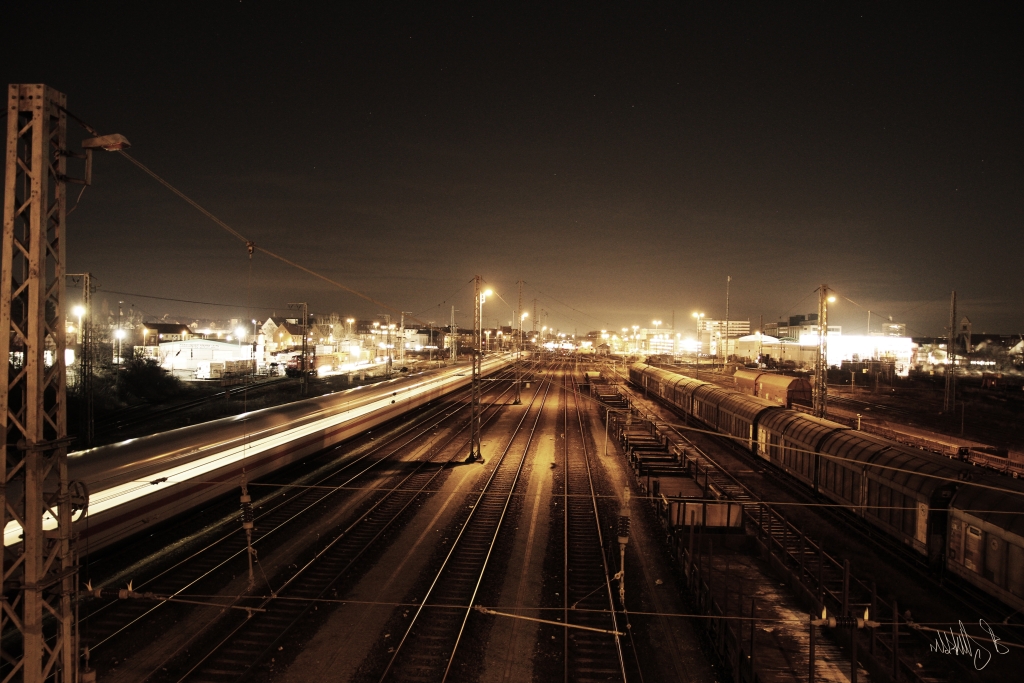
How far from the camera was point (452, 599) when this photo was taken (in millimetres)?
11172

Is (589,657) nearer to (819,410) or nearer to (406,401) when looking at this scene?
(819,410)

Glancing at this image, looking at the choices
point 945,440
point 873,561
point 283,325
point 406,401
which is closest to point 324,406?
point 406,401

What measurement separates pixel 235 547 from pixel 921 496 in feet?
53.7

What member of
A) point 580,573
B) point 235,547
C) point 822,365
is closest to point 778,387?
point 822,365

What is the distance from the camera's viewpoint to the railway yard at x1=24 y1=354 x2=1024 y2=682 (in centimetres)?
892

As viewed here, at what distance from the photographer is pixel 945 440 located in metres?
28.6

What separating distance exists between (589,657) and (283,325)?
5156 inches

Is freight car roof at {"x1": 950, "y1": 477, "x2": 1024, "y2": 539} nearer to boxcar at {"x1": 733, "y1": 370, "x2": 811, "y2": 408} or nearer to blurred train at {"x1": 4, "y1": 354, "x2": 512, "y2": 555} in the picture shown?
blurred train at {"x1": 4, "y1": 354, "x2": 512, "y2": 555}

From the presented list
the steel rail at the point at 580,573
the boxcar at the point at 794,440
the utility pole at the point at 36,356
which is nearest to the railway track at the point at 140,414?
the steel rail at the point at 580,573

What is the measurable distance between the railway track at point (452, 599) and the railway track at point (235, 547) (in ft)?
12.5

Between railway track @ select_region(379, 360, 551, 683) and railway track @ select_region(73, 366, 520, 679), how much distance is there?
3.82 m

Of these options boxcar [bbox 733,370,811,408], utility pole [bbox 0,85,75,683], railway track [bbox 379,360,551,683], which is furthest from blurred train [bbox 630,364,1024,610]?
utility pole [bbox 0,85,75,683]
